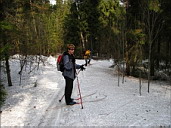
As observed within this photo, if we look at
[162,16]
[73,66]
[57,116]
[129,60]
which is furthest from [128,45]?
[57,116]

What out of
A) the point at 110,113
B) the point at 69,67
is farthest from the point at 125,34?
the point at 110,113

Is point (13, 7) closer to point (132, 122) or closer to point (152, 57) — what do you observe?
point (132, 122)

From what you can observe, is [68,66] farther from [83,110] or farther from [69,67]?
[83,110]

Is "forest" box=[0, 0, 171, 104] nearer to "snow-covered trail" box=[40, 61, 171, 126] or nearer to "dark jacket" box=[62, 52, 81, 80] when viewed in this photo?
"dark jacket" box=[62, 52, 81, 80]

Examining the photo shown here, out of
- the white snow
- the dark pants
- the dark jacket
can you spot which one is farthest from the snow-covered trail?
the dark jacket

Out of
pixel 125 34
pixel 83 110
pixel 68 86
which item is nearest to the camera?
pixel 83 110

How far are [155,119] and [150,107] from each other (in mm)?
1372

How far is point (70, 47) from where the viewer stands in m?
7.22

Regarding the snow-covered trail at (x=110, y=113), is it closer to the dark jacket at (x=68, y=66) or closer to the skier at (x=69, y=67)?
the skier at (x=69, y=67)

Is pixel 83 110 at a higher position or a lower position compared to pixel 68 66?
lower

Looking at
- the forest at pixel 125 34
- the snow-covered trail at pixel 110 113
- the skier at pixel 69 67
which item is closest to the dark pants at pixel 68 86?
the skier at pixel 69 67

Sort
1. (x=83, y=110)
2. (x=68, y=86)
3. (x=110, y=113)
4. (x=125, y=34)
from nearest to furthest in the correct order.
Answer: (x=110, y=113), (x=83, y=110), (x=68, y=86), (x=125, y=34)

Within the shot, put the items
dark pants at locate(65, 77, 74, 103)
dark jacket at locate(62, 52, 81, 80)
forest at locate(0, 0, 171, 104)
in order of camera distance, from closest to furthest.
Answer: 1. dark jacket at locate(62, 52, 81, 80)
2. dark pants at locate(65, 77, 74, 103)
3. forest at locate(0, 0, 171, 104)

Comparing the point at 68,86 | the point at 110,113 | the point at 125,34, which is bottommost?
the point at 110,113
